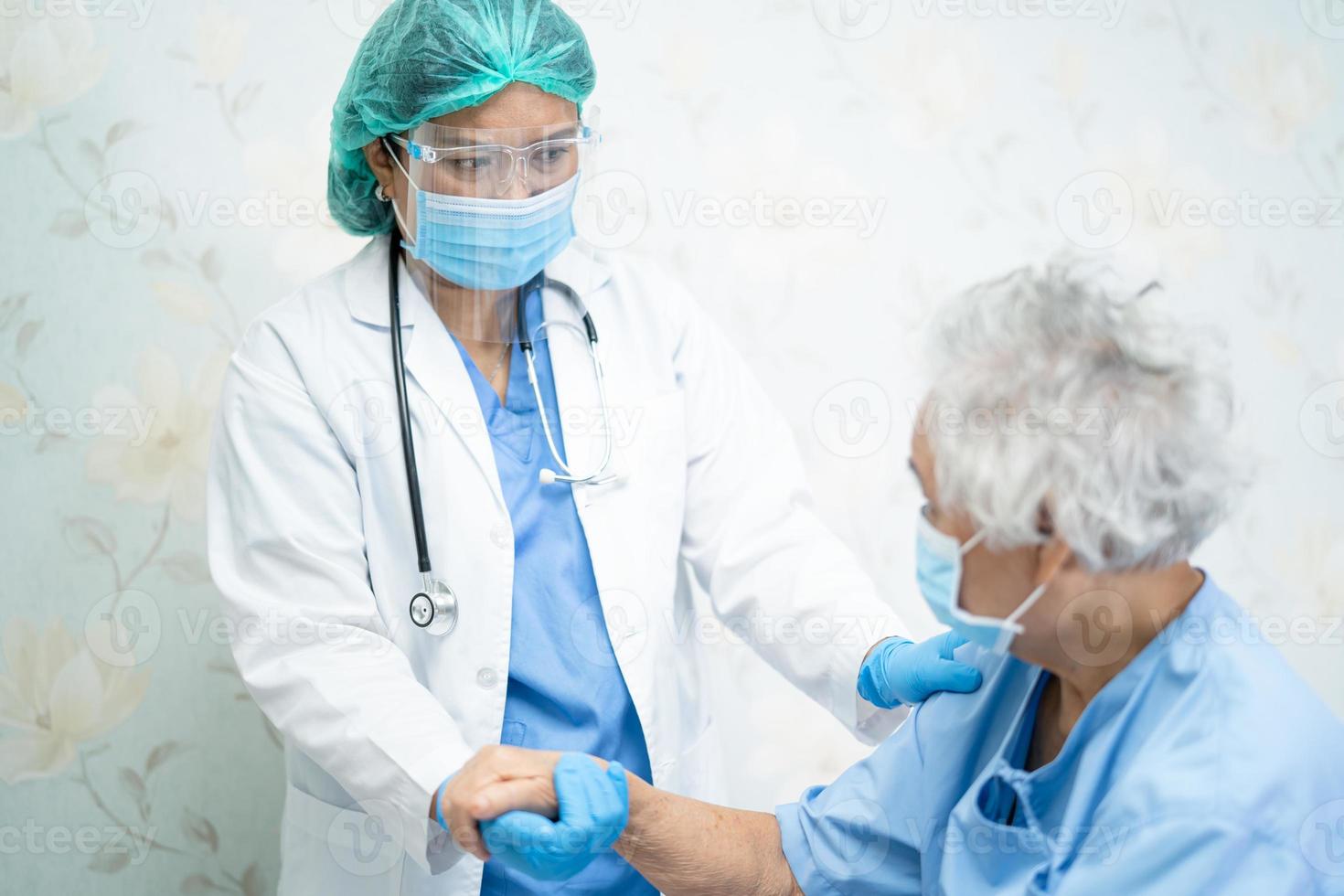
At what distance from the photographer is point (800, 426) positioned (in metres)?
2.08

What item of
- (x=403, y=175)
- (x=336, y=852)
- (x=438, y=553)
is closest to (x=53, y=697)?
(x=336, y=852)

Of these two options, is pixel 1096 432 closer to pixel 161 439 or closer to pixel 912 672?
pixel 912 672

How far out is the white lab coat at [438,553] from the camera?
4.31 ft

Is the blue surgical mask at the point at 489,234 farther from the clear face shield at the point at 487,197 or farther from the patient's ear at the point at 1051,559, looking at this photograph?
the patient's ear at the point at 1051,559

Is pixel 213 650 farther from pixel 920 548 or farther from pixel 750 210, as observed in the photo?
pixel 920 548

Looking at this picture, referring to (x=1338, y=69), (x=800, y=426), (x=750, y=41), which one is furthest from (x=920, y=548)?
(x=1338, y=69)

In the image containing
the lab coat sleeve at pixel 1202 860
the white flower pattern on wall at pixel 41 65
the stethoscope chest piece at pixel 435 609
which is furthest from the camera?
the white flower pattern on wall at pixel 41 65

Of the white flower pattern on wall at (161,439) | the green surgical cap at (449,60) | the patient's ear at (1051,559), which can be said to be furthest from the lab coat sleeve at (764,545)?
the white flower pattern on wall at (161,439)

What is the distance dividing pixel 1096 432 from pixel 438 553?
0.79 m

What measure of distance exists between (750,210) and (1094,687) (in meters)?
1.17

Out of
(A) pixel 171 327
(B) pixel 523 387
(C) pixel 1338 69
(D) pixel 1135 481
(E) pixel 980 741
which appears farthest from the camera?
(C) pixel 1338 69

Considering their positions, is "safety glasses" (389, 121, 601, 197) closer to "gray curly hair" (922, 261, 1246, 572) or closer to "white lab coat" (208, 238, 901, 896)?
"white lab coat" (208, 238, 901, 896)

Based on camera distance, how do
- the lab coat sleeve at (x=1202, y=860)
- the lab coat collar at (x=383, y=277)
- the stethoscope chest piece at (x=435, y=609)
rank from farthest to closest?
1. the lab coat collar at (x=383, y=277)
2. the stethoscope chest piece at (x=435, y=609)
3. the lab coat sleeve at (x=1202, y=860)

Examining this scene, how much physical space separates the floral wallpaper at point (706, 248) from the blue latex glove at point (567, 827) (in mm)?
764
